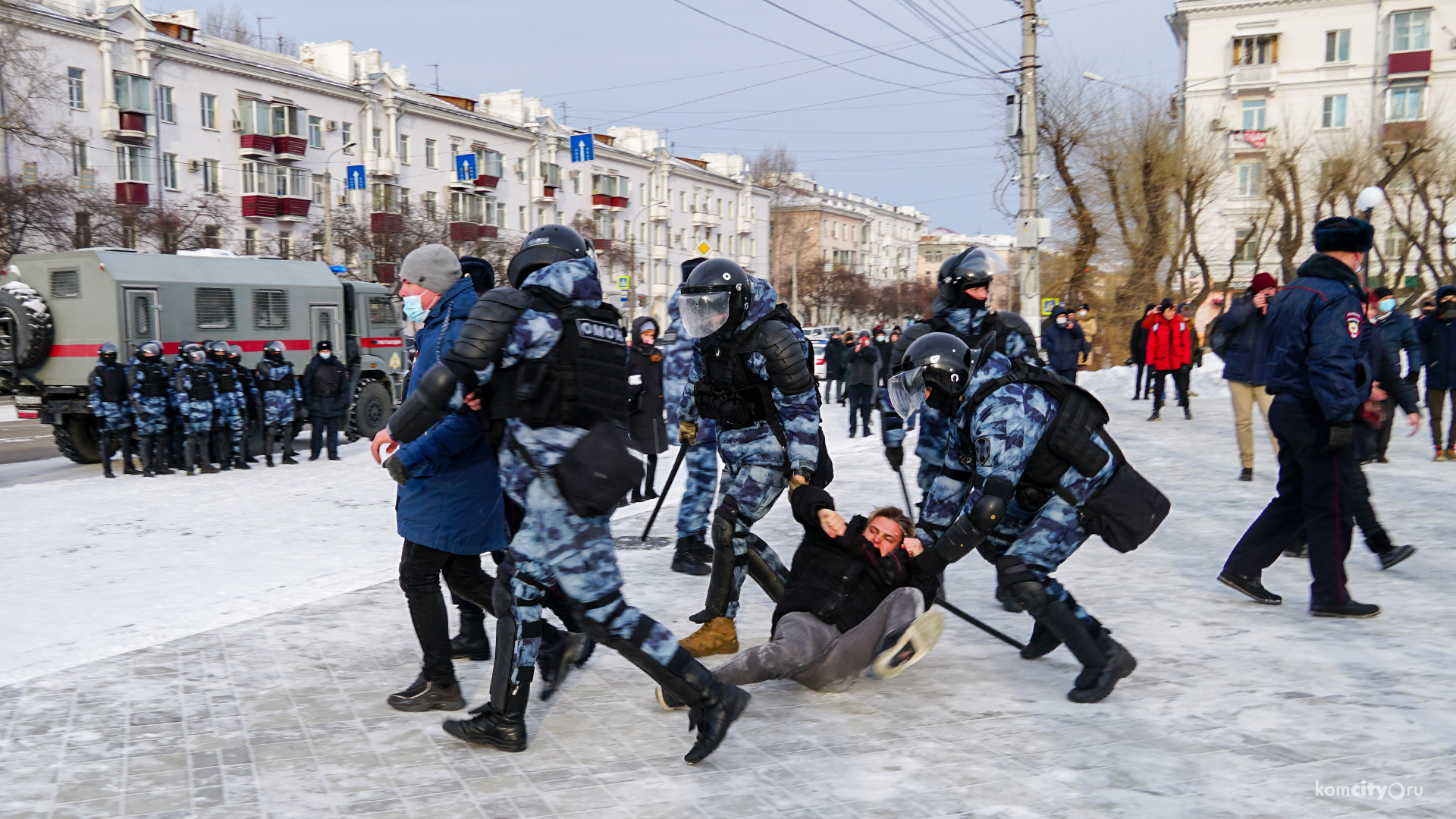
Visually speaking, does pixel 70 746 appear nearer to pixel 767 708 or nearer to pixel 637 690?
pixel 637 690

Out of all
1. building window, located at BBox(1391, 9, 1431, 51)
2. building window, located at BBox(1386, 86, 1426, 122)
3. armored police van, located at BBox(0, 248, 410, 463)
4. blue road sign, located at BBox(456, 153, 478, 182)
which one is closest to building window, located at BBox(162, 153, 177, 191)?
blue road sign, located at BBox(456, 153, 478, 182)

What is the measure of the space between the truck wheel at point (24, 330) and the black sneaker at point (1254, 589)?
15.0m

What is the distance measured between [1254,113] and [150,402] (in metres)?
52.1

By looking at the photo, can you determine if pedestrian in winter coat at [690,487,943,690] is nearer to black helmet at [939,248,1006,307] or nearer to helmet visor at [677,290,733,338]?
helmet visor at [677,290,733,338]

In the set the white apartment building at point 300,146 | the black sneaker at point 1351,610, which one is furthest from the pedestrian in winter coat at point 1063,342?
the black sneaker at point 1351,610

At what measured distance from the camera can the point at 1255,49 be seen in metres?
51.8

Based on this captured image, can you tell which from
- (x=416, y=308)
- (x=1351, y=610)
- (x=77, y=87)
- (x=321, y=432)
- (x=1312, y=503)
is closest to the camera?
(x=416, y=308)

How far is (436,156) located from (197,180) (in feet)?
44.6

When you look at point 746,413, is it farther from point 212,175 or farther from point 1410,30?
point 1410,30

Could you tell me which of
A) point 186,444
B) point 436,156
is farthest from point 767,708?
point 436,156

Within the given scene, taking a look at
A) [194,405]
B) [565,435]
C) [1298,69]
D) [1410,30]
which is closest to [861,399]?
[194,405]

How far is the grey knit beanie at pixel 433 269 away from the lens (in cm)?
455

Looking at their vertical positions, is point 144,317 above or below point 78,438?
above

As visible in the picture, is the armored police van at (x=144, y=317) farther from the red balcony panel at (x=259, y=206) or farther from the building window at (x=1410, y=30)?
the building window at (x=1410, y=30)
